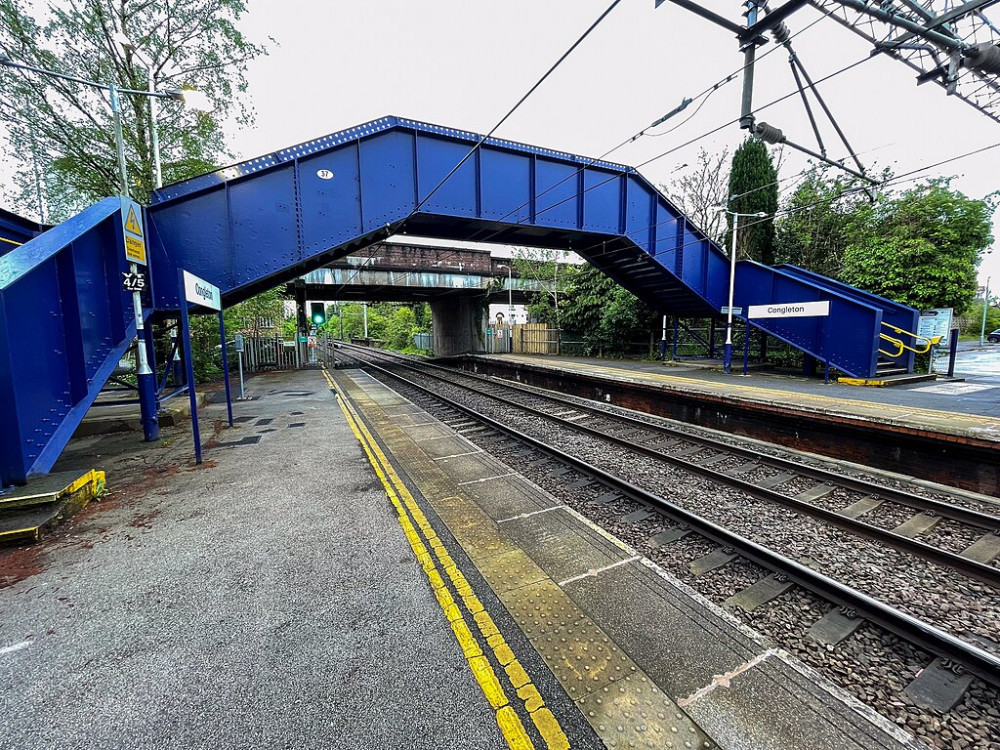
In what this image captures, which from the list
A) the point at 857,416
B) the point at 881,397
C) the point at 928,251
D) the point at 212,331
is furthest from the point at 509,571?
the point at 212,331

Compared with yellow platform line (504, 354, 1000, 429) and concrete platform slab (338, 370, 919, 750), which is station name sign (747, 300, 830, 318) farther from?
concrete platform slab (338, 370, 919, 750)

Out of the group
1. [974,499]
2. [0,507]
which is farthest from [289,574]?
[974,499]

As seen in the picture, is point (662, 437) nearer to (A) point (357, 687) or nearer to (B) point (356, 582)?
(B) point (356, 582)

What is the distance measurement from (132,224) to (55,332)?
2.73 metres

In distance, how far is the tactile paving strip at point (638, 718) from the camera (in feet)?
6.84

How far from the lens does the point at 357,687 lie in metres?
2.41

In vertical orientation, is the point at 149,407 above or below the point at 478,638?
above

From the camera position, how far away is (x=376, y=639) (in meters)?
2.79

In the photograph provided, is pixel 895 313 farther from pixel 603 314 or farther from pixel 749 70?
pixel 603 314

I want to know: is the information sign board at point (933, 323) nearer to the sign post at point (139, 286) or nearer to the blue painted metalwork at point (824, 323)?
the blue painted metalwork at point (824, 323)

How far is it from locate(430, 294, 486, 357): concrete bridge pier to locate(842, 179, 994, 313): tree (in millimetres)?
21997

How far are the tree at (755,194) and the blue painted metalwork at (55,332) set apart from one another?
75.6 feet

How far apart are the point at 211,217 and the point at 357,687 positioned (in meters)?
10.3

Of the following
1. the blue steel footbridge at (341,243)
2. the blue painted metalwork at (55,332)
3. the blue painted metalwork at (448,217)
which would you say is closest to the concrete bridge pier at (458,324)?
the blue steel footbridge at (341,243)
